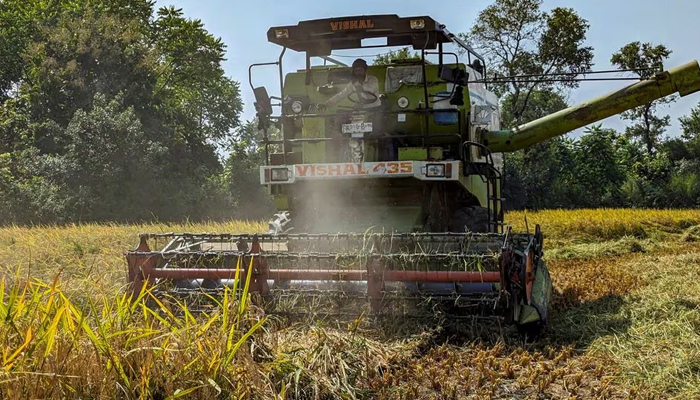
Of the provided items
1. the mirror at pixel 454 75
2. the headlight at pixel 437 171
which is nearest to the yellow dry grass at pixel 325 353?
the headlight at pixel 437 171

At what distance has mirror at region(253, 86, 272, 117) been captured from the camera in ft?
22.4

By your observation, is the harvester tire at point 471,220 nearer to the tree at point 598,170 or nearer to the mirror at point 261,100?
A: the mirror at point 261,100

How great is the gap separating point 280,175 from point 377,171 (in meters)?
0.99

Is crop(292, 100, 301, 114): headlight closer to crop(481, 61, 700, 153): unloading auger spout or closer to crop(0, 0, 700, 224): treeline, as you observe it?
crop(481, 61, 700, 153): unloading auger spout

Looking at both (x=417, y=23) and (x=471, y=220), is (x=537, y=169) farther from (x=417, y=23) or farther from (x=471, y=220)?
(x=417, y=23)

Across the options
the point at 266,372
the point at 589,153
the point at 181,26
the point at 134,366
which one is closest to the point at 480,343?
the point at 266,372

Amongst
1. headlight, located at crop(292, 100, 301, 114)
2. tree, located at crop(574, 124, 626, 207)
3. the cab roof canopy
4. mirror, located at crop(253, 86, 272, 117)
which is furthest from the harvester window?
tree, located at crop(574, 124, 626, 207)

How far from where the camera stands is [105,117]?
2575 cm

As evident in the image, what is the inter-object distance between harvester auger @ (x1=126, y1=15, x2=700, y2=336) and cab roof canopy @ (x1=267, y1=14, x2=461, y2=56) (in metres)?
0.01

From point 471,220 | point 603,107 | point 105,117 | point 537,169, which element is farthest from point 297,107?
point 537,169

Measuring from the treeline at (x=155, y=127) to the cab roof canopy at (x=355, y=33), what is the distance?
1986 centimetres

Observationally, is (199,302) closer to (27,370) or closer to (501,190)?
(27,370)

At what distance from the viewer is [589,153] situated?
30.3m

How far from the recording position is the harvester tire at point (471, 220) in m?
6.70
